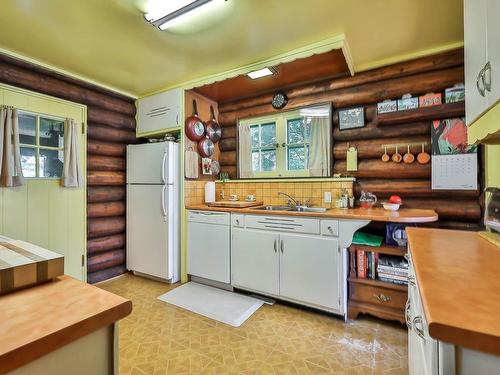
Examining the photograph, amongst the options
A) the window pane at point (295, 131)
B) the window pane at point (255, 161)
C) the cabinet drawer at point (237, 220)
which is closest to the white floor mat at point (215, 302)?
the cabinet drawer at point (237, 220)

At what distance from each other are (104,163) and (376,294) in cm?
337

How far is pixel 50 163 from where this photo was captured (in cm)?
274

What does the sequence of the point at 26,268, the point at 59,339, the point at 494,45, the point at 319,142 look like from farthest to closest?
the point at 319,142 < the point at 494,45 < the point at 26,268 < the point at 59,339

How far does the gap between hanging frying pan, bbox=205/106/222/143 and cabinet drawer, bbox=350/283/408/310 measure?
96.6 inches

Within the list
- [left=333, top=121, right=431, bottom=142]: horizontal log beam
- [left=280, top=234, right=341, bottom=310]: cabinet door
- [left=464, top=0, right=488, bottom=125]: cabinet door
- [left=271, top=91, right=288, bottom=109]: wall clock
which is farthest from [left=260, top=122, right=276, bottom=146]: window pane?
[left=464, top=0, right=488, bottom=125]: cabinet door

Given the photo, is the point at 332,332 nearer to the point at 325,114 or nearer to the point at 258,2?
the point at 325,114

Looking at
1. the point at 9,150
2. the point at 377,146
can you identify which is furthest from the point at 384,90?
the point at 9,150

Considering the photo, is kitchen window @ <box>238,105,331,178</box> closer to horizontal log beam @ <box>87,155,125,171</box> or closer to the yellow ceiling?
the yellow ceiling

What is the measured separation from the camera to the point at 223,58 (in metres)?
2.53

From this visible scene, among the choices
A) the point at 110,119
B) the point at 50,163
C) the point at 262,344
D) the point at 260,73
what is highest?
the point at 260,73

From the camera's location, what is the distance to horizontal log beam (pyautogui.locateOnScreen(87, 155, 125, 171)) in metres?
3.08

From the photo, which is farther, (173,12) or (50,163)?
(50,163)

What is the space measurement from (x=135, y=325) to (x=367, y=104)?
3106 millimetres

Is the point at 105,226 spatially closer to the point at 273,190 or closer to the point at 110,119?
the point at 110,119
